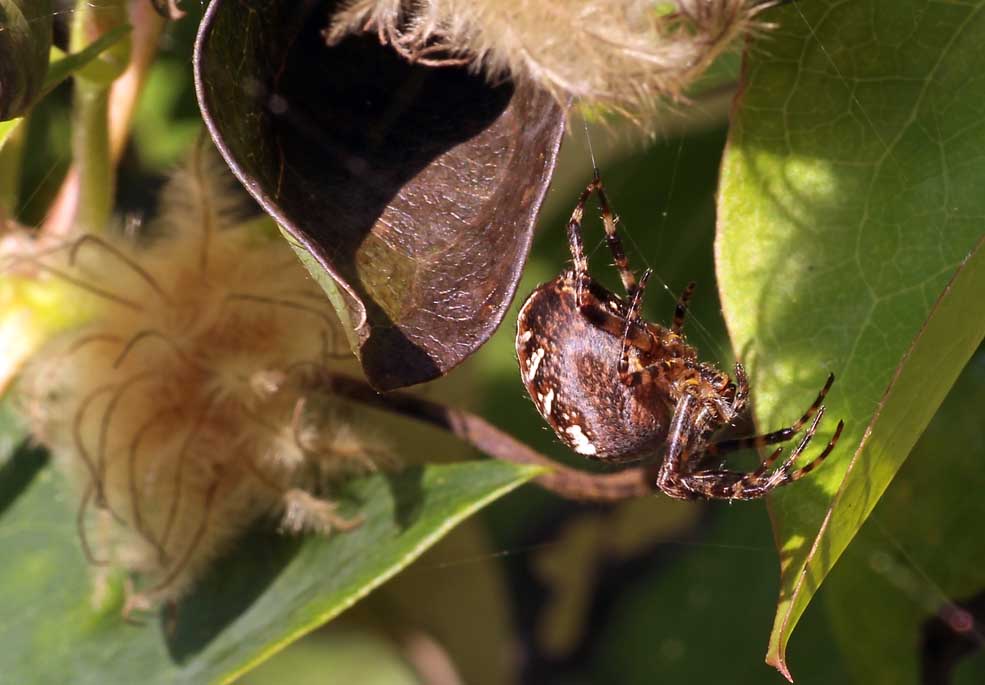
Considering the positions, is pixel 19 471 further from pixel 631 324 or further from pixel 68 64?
pixel 631 324

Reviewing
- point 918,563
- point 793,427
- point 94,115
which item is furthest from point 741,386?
point 94,115

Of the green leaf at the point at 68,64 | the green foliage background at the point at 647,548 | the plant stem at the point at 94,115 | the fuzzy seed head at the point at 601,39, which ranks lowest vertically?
the green foliage background at the point at 647,548

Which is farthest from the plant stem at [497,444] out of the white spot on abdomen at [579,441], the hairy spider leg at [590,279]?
the hairy spider leg at [590,279]

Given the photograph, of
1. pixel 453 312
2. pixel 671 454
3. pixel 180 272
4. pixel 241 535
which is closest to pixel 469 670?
pixel 241 535

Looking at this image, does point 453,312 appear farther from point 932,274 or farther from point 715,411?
point 715,411

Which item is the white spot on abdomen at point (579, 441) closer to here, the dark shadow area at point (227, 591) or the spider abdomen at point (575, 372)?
the spider abdomen at point (575, 372)

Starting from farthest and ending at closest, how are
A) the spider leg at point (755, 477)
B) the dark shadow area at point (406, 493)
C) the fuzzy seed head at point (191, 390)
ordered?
the fuzzy seed head at point (191, 390), the dark shadow area at point (406, 493), the spider leg at point (755, 477)

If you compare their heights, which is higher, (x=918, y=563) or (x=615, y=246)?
(x=615, y=246)

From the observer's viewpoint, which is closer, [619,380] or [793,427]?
[793,427]
